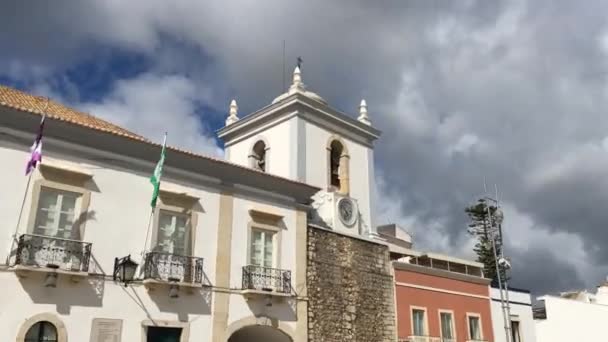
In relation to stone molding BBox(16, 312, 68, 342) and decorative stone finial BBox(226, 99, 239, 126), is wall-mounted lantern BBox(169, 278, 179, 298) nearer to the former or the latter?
stone molding BBox(16, 312, 68, 342)

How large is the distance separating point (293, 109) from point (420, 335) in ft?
28.6

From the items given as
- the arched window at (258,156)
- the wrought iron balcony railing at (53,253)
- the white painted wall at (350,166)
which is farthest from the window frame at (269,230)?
the arched window at (258,156)

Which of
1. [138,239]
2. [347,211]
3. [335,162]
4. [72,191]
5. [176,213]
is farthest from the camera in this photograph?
[335,162]

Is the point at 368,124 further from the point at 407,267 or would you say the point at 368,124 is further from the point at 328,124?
the point at 407,267

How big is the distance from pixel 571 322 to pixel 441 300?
10287 millimetres

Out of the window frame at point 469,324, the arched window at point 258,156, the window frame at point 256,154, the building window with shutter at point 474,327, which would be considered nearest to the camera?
the window frame at point 256,154

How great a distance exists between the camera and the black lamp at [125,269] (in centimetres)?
1334

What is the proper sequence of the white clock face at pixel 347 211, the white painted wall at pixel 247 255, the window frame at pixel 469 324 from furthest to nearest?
the window frame at pixel 469 324 < the white clock face at pixel 347 211 < the white painted wall at pixel 247 255

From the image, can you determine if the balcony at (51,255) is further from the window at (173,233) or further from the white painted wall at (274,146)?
the white painted wall at (274,146)

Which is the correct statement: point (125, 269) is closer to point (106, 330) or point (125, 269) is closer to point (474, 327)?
point (106, 330)

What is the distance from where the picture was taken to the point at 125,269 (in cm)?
1336

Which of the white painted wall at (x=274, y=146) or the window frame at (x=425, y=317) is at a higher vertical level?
the white painted wall at (x=274, y=146)

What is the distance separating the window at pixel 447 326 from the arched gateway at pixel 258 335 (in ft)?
22.5

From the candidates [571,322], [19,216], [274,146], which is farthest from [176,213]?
[571,322]
